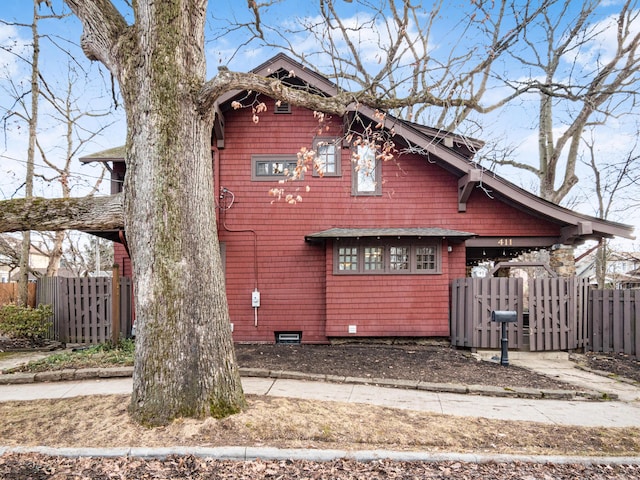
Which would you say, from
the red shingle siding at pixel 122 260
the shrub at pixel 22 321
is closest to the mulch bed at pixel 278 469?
the red shingle siding at pixel 122 260

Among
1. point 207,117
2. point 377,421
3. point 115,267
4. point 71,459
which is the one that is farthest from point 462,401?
point 115,267

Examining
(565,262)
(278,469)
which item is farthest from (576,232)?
(278,469)

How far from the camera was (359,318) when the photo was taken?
412 inches

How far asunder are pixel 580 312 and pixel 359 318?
5.22m

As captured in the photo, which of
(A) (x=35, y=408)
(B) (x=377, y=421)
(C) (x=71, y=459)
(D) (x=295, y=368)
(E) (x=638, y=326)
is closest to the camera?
(C) (x=71, y=459)

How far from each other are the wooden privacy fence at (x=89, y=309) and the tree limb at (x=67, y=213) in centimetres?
559

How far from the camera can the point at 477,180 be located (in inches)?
398

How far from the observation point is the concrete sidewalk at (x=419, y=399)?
17.9ft

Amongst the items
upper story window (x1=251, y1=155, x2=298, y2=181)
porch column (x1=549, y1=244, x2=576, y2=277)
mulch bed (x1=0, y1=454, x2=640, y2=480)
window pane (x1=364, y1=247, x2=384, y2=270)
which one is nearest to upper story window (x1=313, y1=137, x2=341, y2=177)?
upper story window (x1=251, y1=155, x2=298, y2=181)

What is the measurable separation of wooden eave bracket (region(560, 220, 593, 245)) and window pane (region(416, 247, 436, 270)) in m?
3.37

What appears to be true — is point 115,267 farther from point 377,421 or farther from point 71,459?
point 377,421

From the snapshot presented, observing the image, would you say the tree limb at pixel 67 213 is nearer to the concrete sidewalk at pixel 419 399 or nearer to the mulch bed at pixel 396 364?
the concrete sidewalk at pixel 419 399

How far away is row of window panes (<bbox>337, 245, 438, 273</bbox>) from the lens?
10.6 metres

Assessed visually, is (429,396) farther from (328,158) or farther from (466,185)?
(328,158)
